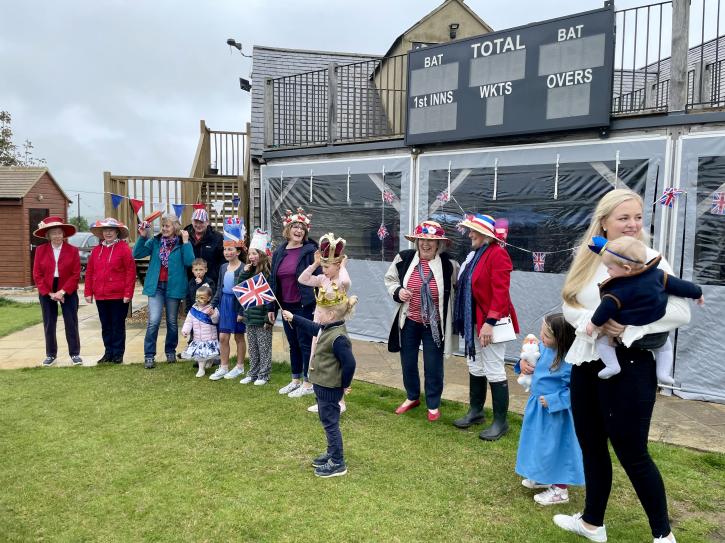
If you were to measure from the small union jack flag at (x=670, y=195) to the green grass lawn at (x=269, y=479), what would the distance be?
8.71 feet

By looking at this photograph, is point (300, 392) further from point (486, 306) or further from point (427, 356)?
point (486, 306)

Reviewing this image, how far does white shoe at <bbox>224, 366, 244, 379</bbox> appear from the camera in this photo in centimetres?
623

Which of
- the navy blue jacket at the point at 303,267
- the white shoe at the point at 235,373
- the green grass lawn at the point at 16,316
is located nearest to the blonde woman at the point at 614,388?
the navy blue jacket at the point at 303,267

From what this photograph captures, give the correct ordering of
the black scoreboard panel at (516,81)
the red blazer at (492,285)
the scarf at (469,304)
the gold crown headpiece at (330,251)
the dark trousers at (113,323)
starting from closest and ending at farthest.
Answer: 1. the gold crown headpiece at (330,251)
2. the red blazer at (492,285)
3. the scarf at (469,304)
4. the black scoreboard panel at (516,81)
5. the dark trousers at (113,323)

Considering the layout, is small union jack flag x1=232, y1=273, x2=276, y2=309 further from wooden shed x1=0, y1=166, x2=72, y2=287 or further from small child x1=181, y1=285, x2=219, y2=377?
wooden shed x1=0, y1=166, x2=72, y2=287

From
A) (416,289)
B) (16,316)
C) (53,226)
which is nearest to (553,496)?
(416,289)

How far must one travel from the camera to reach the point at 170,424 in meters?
4.77

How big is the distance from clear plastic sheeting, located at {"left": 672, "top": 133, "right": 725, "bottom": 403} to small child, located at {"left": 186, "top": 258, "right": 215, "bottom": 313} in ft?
17.4

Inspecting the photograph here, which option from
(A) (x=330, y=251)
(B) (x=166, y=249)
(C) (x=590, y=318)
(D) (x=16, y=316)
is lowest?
(D) (x=16, y=316)

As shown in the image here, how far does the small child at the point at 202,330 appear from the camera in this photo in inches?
250

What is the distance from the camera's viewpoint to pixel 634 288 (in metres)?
2.46

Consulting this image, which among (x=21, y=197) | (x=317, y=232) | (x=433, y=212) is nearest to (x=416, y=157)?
(x=433, y=212)

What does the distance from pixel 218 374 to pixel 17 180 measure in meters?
14.7

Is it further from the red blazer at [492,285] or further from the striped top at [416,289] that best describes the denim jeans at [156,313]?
the red blazer at [492,285]
